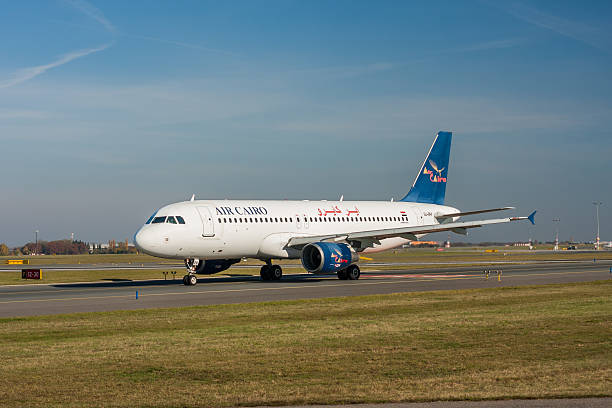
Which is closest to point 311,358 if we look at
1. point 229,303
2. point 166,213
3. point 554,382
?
point 554,382

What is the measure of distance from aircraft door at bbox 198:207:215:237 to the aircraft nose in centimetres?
310

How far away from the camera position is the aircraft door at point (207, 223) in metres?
40.4

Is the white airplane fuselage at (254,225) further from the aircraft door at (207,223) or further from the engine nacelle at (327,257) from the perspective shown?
the engine nacelle at (327,257)

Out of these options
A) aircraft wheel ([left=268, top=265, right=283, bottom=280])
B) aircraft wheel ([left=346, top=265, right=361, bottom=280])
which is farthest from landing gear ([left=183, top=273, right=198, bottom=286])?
aircraft wheel ([left=346, top=265, right=361, bottom=280])

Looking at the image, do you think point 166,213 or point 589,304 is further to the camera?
point 166,213

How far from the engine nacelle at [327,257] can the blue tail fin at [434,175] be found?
15274mm

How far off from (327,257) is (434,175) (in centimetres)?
1940

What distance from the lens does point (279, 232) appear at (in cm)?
4453

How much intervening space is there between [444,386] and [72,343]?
9.91 meters

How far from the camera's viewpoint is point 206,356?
15766 millimetres

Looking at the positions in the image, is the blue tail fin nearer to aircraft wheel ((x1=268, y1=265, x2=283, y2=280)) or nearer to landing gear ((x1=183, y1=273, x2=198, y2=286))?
aircraft wheel ((x1=268, y1=265, x2=283, y2=280))

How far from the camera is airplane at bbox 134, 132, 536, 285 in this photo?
3959 cm

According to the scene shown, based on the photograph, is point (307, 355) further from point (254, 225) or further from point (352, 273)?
point (352, 273)

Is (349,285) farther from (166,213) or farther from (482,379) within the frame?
(482,379)
